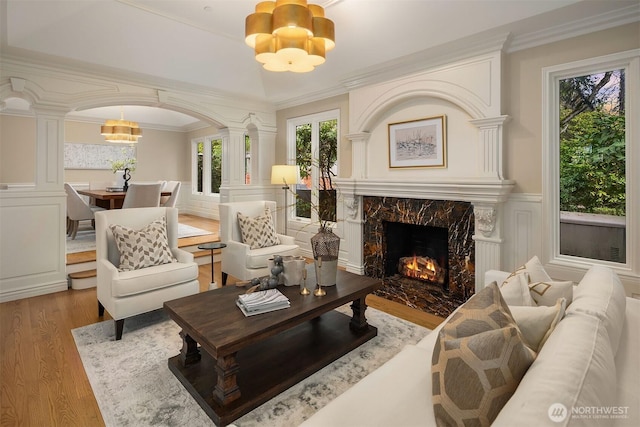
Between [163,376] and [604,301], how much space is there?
250 cm

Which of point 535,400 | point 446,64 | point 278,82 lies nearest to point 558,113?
point 446,64

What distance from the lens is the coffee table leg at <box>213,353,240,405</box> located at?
1.86 m

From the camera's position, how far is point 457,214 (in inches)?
143

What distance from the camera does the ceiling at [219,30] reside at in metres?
3.05

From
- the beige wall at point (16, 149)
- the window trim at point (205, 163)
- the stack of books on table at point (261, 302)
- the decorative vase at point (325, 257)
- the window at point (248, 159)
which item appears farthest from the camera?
the window trim at point (205, 163)

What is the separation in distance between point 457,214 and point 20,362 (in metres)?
4.02

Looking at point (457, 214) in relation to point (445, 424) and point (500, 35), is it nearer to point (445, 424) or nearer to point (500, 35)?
point (500, 35)

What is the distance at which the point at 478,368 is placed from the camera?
101 cm

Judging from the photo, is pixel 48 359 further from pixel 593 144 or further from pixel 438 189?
pixel 593 144

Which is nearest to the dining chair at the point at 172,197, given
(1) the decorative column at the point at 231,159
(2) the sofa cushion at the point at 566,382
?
(1) the decorative column at the point at 231,159

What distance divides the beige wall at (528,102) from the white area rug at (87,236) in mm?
5027

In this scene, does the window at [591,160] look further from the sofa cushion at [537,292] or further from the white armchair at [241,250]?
the white armchair at [241,250]

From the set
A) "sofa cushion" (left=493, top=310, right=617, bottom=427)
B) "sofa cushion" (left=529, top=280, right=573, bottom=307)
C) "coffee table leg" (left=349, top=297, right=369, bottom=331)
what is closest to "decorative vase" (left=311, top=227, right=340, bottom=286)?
"coffee table leg" (left=349, top=297, right=369, bottom=331)

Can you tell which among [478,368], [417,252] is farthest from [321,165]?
[478,368]
